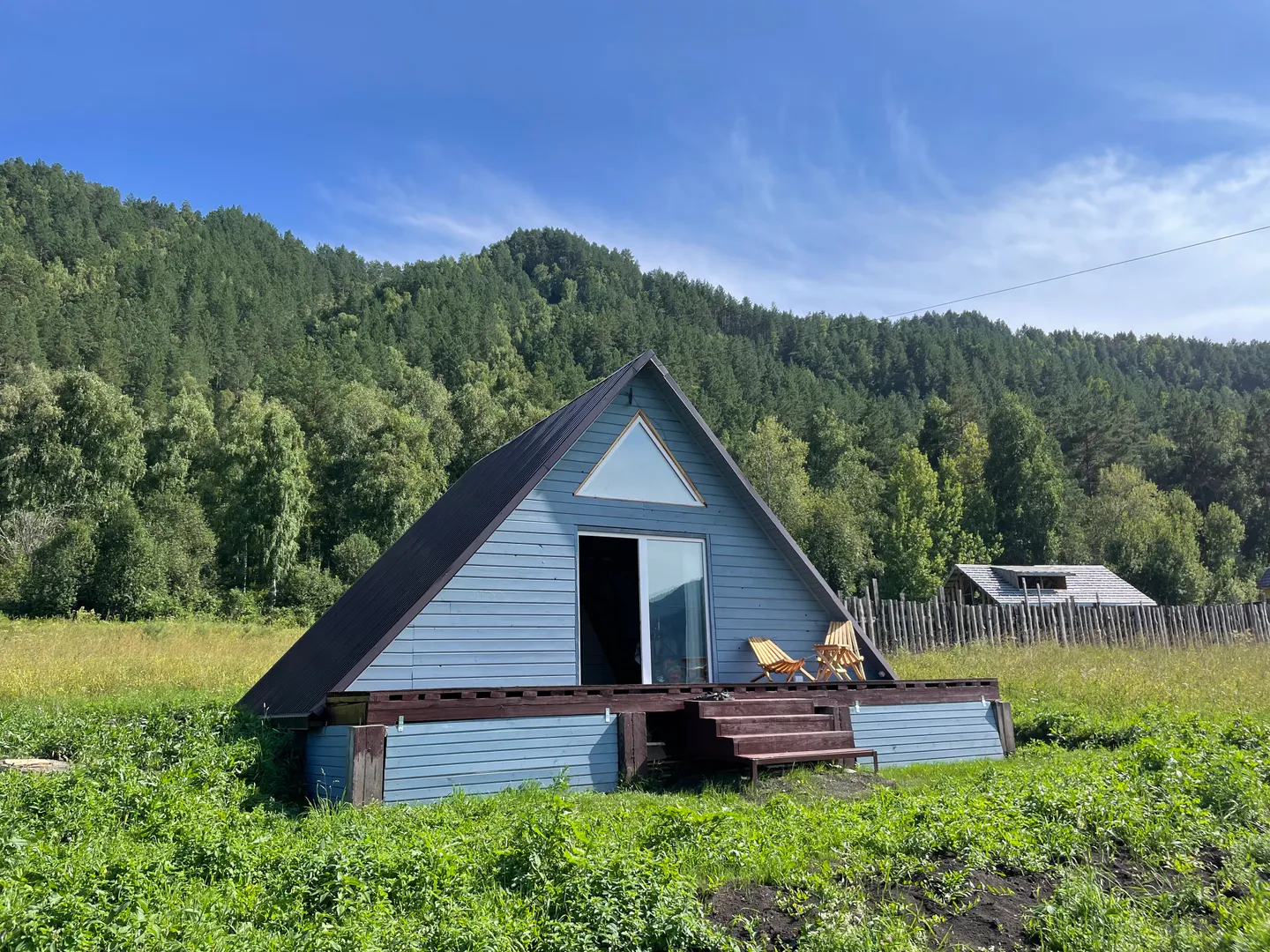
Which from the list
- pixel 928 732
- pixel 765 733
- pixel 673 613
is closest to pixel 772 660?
pixel 673 613

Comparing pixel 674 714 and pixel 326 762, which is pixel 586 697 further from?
pixel 326 762

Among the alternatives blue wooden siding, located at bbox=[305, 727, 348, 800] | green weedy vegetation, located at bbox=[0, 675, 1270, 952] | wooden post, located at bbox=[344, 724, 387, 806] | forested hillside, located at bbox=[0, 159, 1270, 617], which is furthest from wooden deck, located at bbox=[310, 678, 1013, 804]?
forested hillside, located at bbox=[0, 159, 1270, 617]

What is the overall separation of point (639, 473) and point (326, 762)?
4881 millimetres

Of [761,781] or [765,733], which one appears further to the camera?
[765,733]

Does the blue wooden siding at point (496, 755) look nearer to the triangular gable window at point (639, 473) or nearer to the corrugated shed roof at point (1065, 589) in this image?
the triangular gable window at point (639, 473)

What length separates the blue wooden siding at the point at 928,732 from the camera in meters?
10.1

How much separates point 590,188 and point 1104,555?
53.0 meters

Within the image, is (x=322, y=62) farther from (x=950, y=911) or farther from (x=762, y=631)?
(x=950, y=911)

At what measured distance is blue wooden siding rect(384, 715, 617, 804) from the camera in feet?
26.0

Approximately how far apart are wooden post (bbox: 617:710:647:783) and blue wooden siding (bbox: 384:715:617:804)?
0.21ft

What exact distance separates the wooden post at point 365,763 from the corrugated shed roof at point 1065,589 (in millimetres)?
35609

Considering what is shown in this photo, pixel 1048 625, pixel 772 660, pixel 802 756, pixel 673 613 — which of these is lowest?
pixel 802 756

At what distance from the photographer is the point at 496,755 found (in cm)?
839

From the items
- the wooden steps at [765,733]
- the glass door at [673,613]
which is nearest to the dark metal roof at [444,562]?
the glass door at [673,613]
